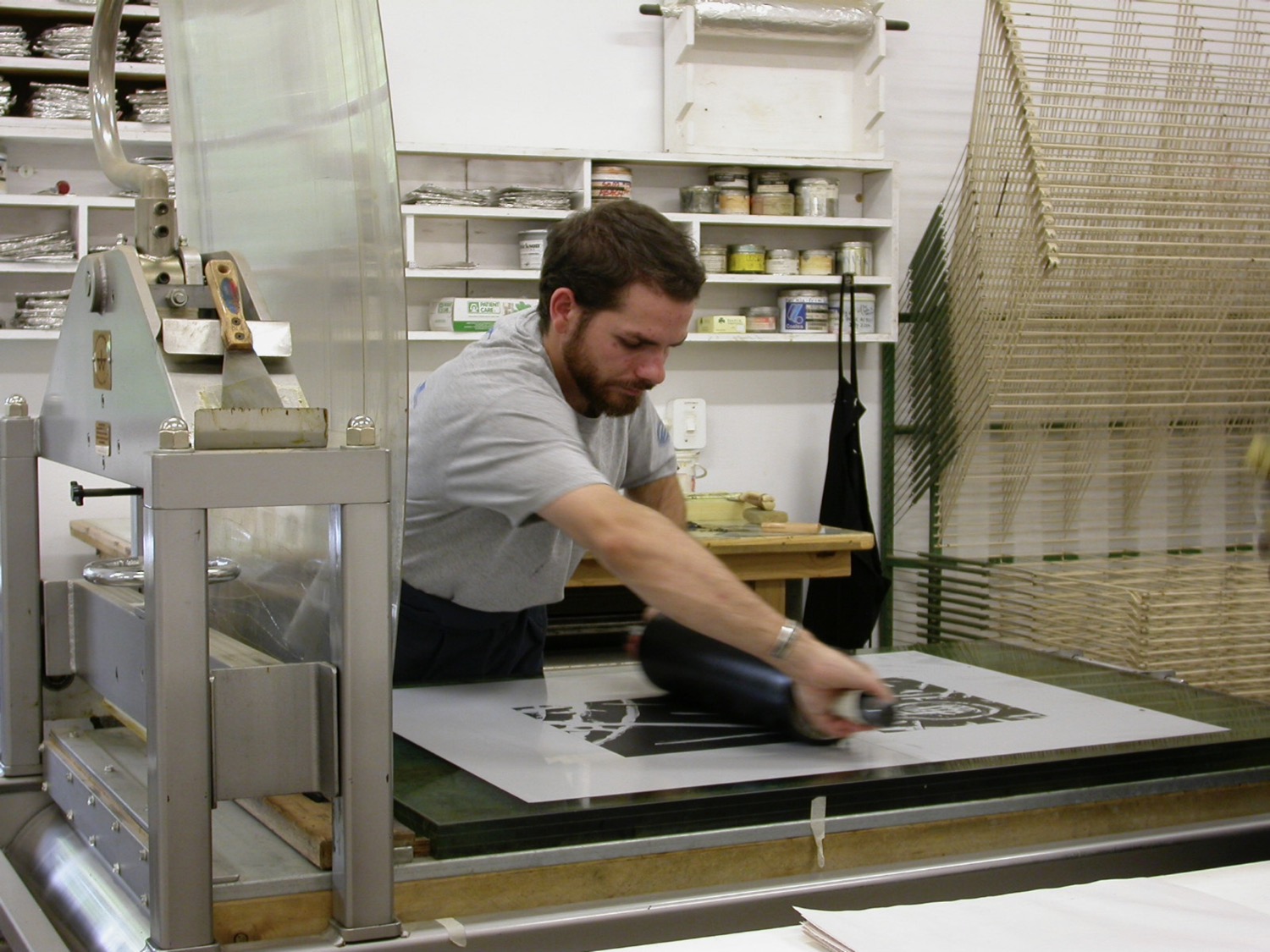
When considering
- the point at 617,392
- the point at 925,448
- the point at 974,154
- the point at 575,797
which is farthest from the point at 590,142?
the point at 575,797

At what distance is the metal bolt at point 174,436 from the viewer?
2.97ft

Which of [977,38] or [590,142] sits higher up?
[977,38]

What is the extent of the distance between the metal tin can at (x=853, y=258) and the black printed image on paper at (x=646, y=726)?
121 inches

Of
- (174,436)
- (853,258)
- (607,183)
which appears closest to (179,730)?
(174,436)

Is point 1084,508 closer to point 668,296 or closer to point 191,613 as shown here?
point 668,296

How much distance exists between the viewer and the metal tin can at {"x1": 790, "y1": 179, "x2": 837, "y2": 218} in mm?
4430

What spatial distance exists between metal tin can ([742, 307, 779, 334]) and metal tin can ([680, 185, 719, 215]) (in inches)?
13.8

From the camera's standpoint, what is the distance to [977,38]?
4.81m

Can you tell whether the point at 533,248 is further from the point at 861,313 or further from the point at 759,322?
the point at 861,313

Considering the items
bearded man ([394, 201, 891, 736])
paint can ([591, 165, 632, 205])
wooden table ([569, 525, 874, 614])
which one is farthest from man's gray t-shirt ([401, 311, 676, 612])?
paint can ([591, 165, 632, 205])

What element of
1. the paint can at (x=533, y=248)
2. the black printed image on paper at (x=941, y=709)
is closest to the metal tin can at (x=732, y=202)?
the paint can at (x=533, y=248)

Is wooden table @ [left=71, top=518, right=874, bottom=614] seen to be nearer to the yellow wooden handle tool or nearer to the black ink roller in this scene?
the black ink roller

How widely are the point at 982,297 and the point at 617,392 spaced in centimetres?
260

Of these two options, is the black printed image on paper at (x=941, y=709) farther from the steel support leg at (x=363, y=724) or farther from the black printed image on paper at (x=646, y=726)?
the steel support leg at (x=363, y=724)
